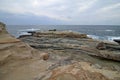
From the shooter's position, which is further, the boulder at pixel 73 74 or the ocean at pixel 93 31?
the ocean at pixel 93 31

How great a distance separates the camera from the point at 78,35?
18094 mm

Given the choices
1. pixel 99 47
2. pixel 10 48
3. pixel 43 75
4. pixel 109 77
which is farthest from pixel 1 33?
pixel 99 47

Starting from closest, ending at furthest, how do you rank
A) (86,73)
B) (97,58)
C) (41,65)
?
(86,73) → (41,65) → (97,58)

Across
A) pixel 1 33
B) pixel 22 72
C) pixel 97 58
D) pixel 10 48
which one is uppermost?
pixel 1 33

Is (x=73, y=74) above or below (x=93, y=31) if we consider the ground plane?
above

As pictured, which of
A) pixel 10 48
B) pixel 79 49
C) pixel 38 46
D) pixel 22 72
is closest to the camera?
pixel 22 72

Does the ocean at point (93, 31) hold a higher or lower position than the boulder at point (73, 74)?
lower

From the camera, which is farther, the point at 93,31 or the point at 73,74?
the point at 93,31

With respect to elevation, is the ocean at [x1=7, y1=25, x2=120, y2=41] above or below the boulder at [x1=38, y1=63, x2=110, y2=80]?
below

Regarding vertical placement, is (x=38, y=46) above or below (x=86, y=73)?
below

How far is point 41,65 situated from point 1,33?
2.02 metres

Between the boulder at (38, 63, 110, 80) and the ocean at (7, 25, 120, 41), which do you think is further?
the ocean at (7, 25, 120, 41)

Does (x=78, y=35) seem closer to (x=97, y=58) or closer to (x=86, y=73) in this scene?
(x=97, y=58)

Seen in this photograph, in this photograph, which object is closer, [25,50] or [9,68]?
[9,68]
